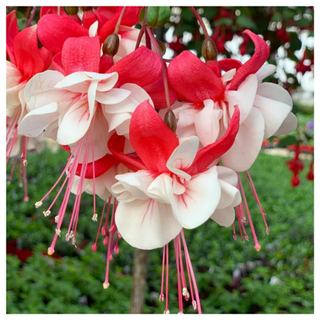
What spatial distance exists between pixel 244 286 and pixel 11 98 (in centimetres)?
166

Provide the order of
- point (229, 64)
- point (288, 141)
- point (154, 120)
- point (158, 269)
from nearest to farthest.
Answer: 1. point (154, 120)
2. point (229, 64)
3. point (288, 141)
4. point (158, 269)

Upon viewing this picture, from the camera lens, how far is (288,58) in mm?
1491

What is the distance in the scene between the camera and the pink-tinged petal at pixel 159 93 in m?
0.43

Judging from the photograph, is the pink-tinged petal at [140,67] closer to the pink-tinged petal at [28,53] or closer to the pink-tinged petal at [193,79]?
the pink-tinged petal at [193,79]

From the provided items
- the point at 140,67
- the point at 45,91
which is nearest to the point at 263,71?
the point at 140,67

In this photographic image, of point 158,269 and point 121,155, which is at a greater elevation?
point 121,155

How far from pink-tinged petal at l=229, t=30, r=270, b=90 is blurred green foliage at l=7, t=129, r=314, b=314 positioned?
141 cm

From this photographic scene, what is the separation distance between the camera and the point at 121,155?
0.42m

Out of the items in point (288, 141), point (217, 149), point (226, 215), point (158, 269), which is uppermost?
point (217, 149)

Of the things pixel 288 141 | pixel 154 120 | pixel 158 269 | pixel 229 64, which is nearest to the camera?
pixel 154 120

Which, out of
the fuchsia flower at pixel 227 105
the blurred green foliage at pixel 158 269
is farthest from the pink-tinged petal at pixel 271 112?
the blurred green foliage at pixel 158 269

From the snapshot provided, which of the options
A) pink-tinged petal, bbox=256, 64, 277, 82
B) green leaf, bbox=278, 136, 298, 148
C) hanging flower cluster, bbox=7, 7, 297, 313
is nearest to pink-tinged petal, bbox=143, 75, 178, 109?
hanging flower cluster, bbox=7, 7, 297, 313

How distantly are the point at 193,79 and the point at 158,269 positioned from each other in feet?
5.70

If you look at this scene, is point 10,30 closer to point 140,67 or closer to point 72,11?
point 72,11
